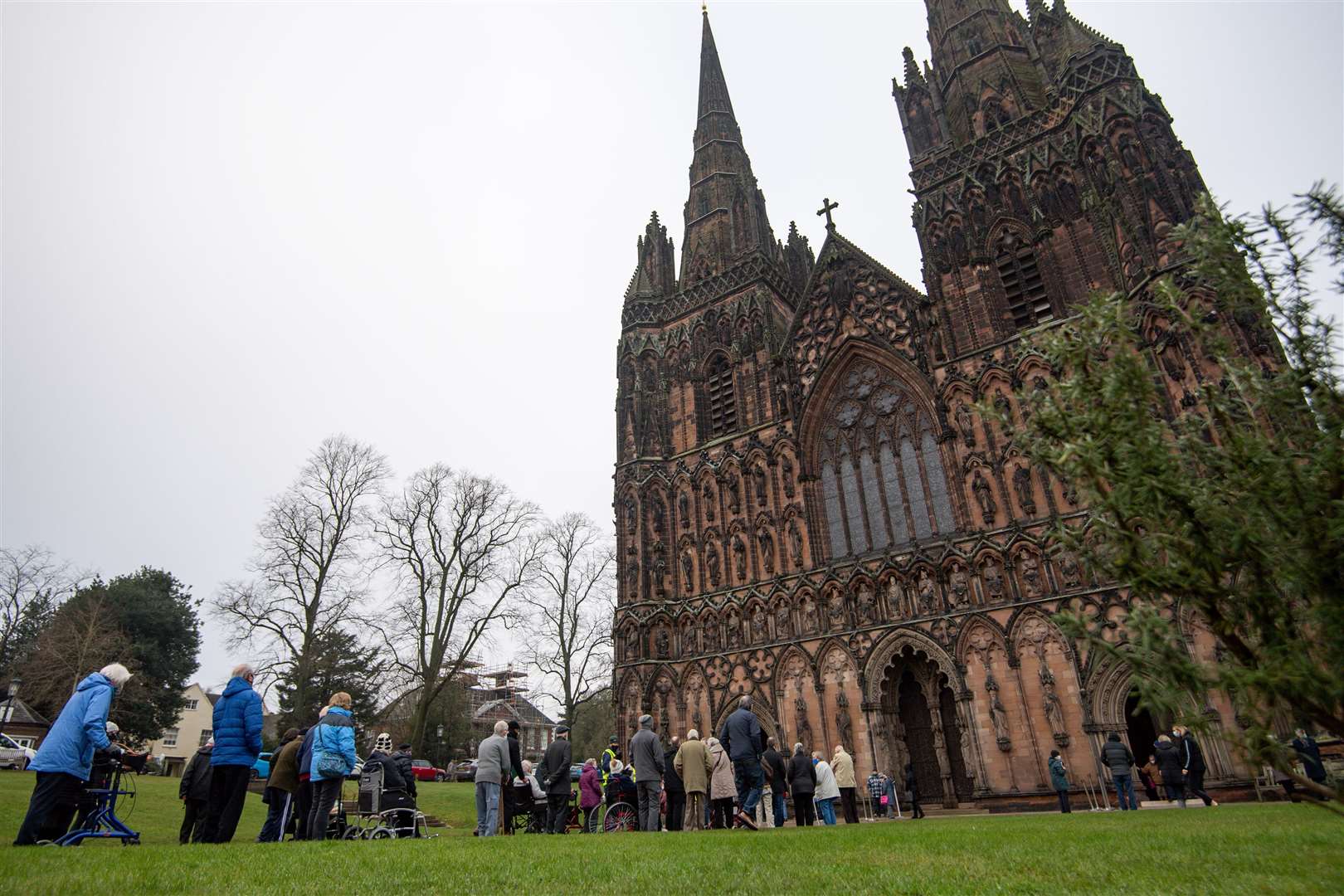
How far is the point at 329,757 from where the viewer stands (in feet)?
29.4

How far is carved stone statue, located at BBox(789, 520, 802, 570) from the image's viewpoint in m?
24.5

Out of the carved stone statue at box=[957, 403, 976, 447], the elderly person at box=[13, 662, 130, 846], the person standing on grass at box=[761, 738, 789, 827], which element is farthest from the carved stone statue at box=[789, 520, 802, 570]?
the elderly person at box=[13, 662, 130, 846]

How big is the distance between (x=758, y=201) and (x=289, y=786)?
105ft

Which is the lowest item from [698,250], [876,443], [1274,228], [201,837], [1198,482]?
[201,837]

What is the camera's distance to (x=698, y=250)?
34344 millimetres

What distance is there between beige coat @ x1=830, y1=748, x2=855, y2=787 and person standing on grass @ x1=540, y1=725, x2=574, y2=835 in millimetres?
5820

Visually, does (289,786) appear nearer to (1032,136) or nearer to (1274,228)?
(1274,228)

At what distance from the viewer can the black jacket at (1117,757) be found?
1411 centimetres

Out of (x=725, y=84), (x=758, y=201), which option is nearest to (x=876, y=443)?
(x=758, y=201)

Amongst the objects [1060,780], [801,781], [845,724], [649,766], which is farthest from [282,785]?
[845,724]

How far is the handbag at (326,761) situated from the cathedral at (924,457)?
1584cm

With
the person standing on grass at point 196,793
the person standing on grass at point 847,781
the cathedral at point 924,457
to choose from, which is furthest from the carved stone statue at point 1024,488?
the person standing on grass at point 196,793

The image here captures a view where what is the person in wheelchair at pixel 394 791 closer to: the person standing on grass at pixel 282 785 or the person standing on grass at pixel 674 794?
the person standing on grass at pixel 282 785

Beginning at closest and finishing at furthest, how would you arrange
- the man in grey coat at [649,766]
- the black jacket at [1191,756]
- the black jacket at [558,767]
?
the black jacket at [558,767], the man in grey coat at [649,766], the black jacket at [1191,756]
